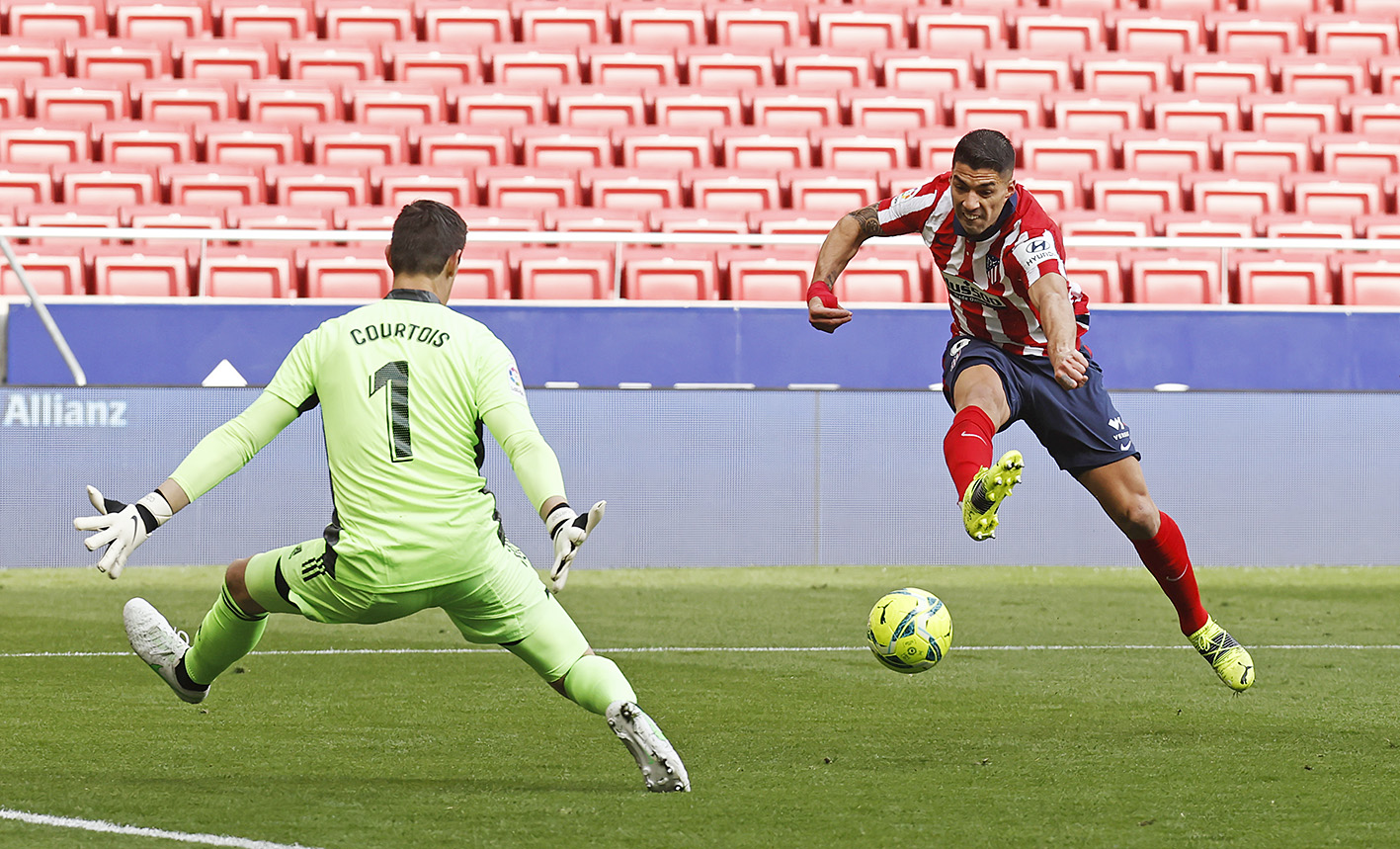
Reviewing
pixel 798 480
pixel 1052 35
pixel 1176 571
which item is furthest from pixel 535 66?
pixel 1176 571

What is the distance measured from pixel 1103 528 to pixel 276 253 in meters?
5.90

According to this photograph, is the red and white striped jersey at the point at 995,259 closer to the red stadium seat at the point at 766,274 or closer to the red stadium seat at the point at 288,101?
the red stadium seat at the point at 766,274

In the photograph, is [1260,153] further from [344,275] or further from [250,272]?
[250,272]

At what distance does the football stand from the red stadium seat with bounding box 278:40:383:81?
1042 centimetres

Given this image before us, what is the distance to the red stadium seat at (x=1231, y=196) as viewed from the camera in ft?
45.0

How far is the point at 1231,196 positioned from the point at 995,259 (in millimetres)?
8767

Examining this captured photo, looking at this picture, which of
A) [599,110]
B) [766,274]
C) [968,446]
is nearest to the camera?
[968,446]

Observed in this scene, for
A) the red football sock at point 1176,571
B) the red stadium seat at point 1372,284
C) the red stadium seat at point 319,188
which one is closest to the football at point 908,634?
the red football sock at point 1176,571

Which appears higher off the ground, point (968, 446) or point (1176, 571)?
point (968, 446)

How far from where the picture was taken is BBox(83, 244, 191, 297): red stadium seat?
37.6ft

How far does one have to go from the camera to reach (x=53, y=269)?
11.6 m

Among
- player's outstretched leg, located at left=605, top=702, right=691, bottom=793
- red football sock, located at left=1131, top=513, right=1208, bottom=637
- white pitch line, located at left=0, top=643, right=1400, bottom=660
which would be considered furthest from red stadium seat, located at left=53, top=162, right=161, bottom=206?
player's outstretched leg, located at left=605, top=702, right=691, bottom=793

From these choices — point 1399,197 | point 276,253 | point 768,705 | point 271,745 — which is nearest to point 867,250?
point 276,253

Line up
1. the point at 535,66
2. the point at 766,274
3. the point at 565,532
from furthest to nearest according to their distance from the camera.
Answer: the point at 535,66, the point at 766,274, the point at 565,532
